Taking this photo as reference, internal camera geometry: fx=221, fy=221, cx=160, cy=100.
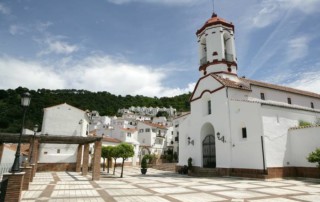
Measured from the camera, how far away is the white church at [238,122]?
19.3 metres

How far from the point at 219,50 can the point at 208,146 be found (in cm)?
1175

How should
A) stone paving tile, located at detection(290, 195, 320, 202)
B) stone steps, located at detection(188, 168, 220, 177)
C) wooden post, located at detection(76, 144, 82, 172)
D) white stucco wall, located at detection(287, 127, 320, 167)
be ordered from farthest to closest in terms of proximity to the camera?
wooden post, located at detection(76, 144, 82, 172)
stone steps, located at detection(188, 168, 220, 177)
white stucco wall, located at detection(287, 127, 320, 167)
stone paving tile, located at detection(290, 195, 320, 202)

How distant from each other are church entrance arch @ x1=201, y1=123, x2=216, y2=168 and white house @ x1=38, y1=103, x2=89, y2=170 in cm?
1878

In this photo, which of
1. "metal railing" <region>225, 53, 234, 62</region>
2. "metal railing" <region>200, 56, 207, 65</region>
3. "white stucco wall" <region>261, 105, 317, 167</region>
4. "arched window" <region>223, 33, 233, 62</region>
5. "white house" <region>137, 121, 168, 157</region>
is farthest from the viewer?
"white house" <region>137, 121, 168, 157</region>

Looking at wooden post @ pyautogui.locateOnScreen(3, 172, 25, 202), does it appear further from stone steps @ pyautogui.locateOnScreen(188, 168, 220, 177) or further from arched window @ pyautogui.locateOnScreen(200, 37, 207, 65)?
arched window @ pyautogui.locateOnScreen(200, 37, 207, 65)

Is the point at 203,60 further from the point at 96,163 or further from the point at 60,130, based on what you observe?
the point at 60,130

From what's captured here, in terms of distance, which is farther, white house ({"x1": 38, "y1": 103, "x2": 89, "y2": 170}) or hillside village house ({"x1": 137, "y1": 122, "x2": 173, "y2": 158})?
hillside village house ({"x1": 137, "y1": 122, "x2": 173, "y2": 158})

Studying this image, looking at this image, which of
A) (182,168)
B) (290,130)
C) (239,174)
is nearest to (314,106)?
(290,130)

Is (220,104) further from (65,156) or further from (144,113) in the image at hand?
(144,113)

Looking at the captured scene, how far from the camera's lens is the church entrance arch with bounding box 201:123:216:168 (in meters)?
25.1

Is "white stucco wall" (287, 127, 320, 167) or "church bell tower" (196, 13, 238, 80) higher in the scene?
"church bell tower" (196, 13, 238, 80)

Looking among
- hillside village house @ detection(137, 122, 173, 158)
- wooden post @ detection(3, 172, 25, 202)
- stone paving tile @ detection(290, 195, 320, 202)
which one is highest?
hillside village house @ detection(137, 122, 173, 158)

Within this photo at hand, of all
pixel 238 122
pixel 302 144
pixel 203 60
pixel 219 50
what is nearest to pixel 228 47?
pixel 219 50

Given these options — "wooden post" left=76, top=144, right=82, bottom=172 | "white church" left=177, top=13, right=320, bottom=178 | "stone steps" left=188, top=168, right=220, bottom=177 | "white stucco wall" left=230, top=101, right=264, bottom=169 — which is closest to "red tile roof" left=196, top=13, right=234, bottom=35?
"white church" left=177, top=13, right=320, bottom=178
